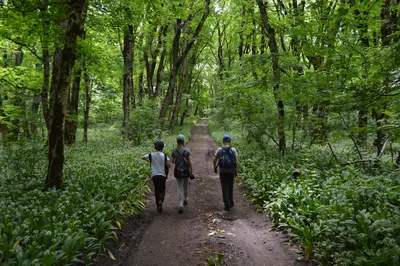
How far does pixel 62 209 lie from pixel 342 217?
17.5ft

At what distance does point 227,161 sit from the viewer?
7797 millimetres

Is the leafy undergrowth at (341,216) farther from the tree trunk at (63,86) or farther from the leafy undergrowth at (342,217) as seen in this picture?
the tree trunk at (63,86)

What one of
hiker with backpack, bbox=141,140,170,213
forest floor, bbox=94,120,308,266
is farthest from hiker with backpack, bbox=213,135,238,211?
hiker with backpack, bbox=141,140,170,213

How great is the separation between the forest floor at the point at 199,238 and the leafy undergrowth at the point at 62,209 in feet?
1.39

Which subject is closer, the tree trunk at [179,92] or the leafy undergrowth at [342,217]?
the leafy undergrowth at [342,217]

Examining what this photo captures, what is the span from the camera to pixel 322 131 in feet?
35.0

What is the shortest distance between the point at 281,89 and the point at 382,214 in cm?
738

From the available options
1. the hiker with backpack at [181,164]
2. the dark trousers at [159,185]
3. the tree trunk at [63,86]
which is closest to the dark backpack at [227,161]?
the hiker with backpack at [181,164]

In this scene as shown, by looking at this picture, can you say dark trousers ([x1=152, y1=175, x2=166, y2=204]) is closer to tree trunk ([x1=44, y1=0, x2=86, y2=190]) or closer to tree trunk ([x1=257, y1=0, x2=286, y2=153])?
tree trunk ([x1=44, y1=0, x2=86, y2=190])

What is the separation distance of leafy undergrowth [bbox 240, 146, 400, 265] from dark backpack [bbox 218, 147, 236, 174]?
1.29 meters

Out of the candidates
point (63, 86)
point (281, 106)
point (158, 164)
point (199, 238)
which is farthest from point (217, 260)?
point (281, 106)

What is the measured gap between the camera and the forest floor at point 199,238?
16.5ft

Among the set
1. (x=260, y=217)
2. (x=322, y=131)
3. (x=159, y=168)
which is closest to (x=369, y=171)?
(x=322, y=131)

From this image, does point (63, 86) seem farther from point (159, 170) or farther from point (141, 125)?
point (141, 125)
